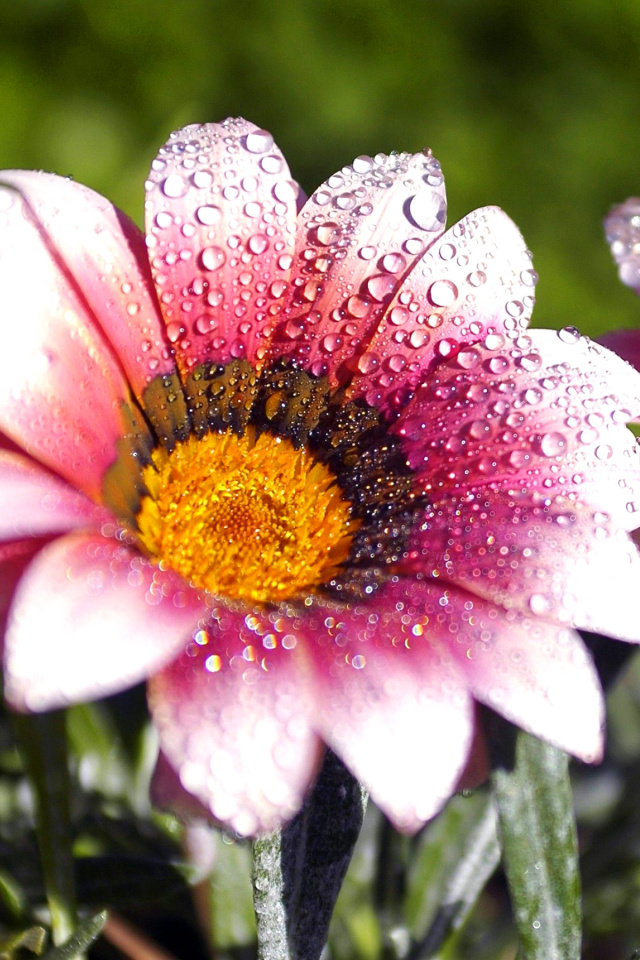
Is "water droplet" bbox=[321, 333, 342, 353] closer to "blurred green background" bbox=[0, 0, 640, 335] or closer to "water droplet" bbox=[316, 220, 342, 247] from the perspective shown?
"water droplet" bbox=[316, 220, 342, 247]

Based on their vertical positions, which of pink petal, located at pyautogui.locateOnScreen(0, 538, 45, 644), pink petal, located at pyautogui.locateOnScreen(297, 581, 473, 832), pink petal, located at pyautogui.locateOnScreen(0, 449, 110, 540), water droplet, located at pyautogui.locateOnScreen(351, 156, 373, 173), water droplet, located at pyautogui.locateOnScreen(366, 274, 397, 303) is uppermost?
water droplet, located at pyautogui.locateOnScreen(351, 156, 373, 173)

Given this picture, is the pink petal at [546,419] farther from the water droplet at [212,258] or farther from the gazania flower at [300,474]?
the water droplet at [212,258]

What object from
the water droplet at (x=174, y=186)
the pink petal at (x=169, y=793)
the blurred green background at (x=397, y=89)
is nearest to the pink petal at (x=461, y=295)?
the water droplet at (x=174, y=186)

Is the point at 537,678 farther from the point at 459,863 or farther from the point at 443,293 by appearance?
the point at 459,863

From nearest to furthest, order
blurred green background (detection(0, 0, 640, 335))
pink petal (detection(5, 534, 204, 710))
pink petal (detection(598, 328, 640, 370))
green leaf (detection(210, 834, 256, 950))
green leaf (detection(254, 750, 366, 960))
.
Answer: pink petal (detection(5, 534, 204, 710)) < green leaf (detection(254, 750, 366, 960)) < pink petal (detection(598, 328, 640, 370)) < green leaf (detection(210, 834, 256, 950)) < blurred green background (detection(0, 0, 640, 335))

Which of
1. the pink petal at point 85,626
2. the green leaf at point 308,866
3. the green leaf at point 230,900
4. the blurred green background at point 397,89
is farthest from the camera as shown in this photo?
the blurred green background at point 397,89

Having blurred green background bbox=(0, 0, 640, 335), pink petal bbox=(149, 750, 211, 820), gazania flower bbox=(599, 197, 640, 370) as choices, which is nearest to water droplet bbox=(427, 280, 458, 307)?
gazania flower bbox=(599, 197, 640, 370)
